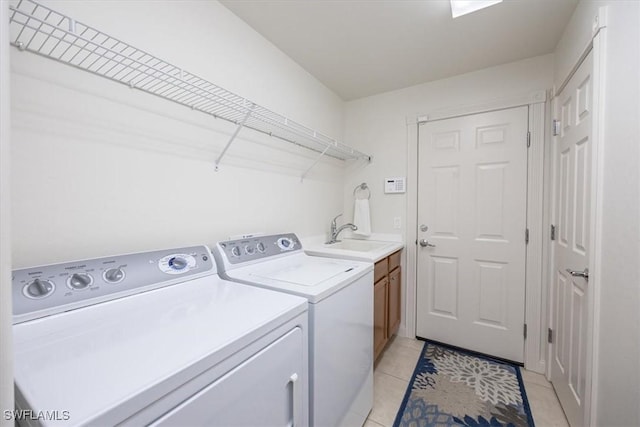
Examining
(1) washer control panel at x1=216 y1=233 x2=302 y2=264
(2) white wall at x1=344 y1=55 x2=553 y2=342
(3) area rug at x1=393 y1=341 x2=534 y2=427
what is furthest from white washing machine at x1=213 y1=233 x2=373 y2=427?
(2) white wall at x1=344 y1=55 x2=553 y2=342

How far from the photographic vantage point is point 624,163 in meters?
1.09

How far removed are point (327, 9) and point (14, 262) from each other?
190 centimetres

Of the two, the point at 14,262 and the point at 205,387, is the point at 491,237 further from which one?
the point at 14,262

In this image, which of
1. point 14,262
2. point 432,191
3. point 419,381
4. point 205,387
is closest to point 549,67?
point 432,191

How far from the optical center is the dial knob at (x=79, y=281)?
880 millimetres

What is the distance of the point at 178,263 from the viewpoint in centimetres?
120

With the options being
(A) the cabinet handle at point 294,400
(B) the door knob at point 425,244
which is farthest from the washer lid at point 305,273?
(B) the door knob at point 425,244

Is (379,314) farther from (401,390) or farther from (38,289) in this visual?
(38,289)

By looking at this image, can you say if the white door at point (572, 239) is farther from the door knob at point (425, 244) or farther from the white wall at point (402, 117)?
the door knob at point (425, 244)

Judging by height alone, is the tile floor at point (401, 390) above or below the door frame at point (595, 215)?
below

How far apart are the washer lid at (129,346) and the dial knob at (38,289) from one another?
0.26 feet

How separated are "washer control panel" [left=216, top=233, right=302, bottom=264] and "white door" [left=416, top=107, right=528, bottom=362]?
4.55ft

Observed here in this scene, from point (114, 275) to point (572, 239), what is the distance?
2.39 meters

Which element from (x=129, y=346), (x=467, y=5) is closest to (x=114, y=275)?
(x=129, y=346)
